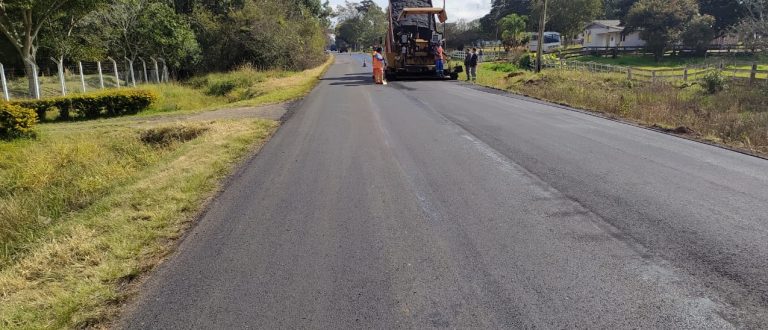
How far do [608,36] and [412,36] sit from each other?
198ft

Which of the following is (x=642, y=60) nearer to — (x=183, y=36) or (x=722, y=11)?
(x=722, y=11)

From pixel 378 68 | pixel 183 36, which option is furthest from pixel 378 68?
pixel 183 36

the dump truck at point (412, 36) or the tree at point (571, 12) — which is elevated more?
the tree at point (571, 12)

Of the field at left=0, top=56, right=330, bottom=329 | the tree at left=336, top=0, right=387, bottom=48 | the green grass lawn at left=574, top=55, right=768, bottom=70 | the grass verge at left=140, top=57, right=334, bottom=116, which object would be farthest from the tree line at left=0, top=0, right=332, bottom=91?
the tree at left=336, top=0, right=387, bottom=48

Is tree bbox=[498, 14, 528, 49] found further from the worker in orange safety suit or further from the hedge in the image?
the hedge

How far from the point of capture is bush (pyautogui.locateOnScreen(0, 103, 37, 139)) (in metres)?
13.6

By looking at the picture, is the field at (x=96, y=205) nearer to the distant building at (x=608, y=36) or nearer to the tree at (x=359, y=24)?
the distant building at (x=608, y=36)

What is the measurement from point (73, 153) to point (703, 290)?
1215 centimetres

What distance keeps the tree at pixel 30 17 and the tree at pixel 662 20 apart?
5404 cm

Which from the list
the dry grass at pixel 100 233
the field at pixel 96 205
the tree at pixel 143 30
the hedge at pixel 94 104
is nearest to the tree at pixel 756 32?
the field at pixel 96 205

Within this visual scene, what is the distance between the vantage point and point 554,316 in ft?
11.1

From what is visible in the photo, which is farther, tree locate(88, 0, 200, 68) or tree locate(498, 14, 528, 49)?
tree locate(498, 14, 528, 49)

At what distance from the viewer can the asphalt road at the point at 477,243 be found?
3484mm

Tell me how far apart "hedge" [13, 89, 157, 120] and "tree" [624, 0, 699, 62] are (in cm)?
5349
